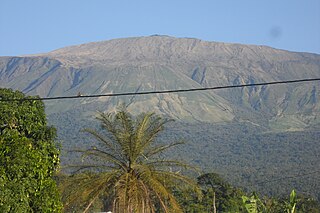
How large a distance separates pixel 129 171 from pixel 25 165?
15.0 feet

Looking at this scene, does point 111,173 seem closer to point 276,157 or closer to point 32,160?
point 32,160

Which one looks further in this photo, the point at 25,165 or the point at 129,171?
the point at 129,171

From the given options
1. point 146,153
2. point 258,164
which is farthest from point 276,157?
point 146,153

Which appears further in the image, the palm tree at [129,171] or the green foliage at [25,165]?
the palm tree at [129,171]

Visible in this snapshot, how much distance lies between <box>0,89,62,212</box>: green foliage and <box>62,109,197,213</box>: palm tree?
1.18 meters

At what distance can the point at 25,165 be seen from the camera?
18.8 metres

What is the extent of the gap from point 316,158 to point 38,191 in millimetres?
163218

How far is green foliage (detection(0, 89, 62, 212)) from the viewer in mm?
18000

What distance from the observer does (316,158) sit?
17712 centimetres

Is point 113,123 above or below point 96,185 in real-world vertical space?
above

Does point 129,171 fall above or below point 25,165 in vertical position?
below

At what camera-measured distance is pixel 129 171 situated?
22625 millimetres

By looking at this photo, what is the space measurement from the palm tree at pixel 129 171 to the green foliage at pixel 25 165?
3.87ft

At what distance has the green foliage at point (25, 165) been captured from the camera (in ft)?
59.1
